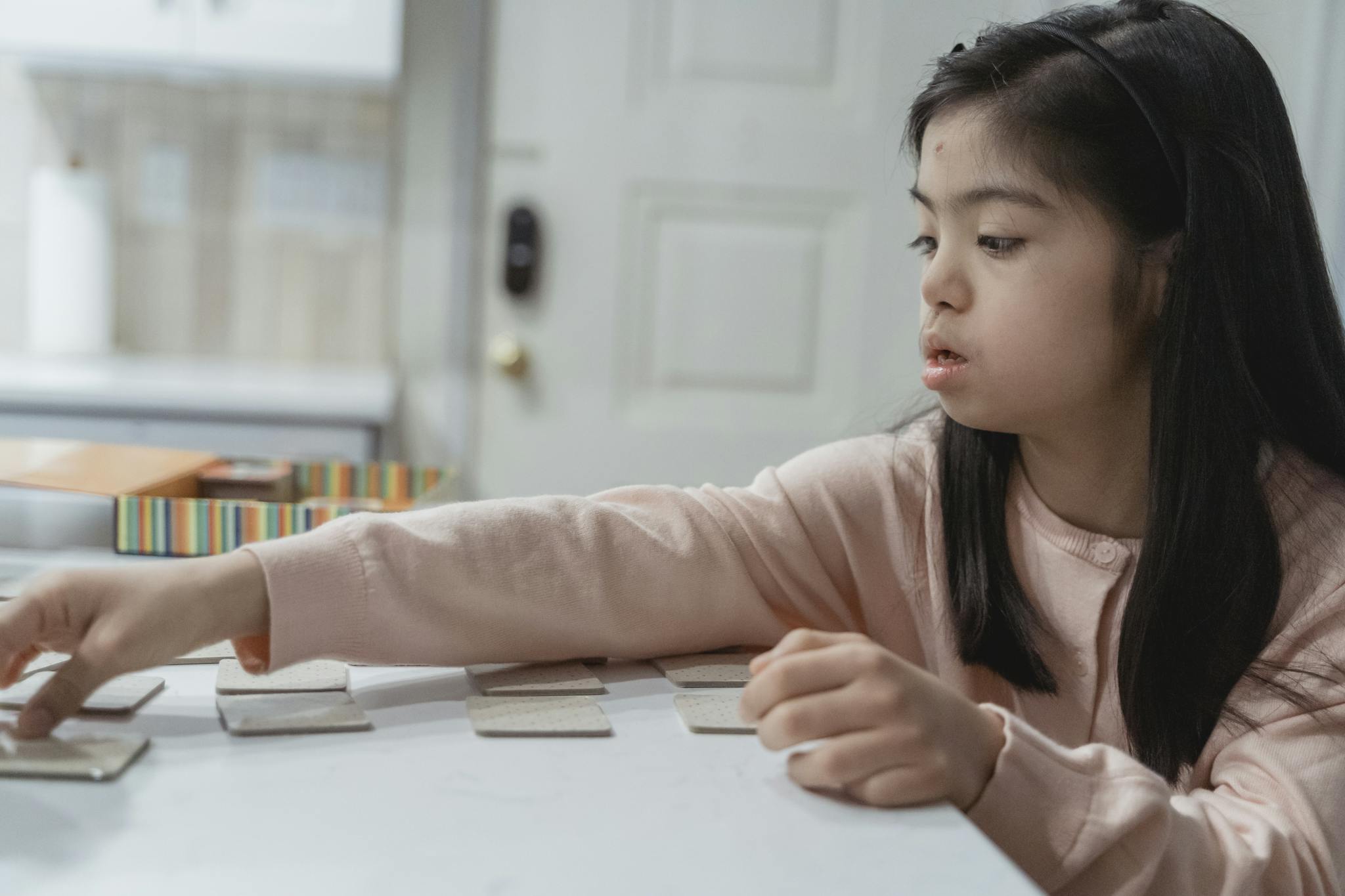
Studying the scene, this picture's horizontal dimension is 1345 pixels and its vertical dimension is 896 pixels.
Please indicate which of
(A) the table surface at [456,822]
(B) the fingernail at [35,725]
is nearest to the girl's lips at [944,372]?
(A) the table surface at [456,822]

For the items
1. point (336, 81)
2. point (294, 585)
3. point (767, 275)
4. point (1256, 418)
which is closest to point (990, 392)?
point (1256, 418)

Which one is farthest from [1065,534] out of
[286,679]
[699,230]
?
[699,230]

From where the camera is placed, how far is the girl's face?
865 mm

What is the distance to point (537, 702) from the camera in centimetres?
65

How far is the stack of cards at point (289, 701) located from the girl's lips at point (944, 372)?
1.48 ft

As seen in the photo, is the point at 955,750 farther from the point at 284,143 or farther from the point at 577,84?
the point at 284,143

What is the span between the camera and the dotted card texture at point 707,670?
28.0 inches

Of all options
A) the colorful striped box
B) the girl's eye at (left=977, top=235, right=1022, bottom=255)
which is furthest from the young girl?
the colorful striped box

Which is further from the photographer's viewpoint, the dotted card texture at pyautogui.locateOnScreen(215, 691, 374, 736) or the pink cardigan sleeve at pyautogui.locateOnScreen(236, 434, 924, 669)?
the pink cardigan sleeve at pyautogui.locateOnScreen(236, 434, 924, 669)

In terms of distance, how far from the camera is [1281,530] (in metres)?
0.84

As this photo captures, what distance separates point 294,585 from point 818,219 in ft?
5.97

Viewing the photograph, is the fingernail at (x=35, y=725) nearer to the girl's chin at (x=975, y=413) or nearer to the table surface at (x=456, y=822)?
the table surface at (x=456, y=822)

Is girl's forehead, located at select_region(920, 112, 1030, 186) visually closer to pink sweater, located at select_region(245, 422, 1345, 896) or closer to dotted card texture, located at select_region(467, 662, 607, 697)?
pink sweater, located at select_region(245, 422, 1345, 896)

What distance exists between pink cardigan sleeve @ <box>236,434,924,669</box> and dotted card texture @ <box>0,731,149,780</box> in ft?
0.39
